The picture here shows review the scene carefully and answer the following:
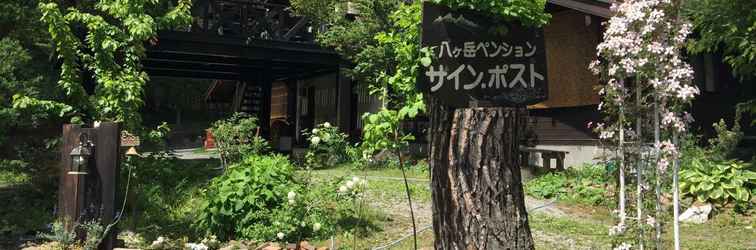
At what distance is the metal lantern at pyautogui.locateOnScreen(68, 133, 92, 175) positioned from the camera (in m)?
5.77

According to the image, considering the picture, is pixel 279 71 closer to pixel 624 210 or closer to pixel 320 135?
pixel 320 135

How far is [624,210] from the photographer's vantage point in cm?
407

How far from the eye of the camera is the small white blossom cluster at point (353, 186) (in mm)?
5153

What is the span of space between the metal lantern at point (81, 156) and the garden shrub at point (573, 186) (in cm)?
698

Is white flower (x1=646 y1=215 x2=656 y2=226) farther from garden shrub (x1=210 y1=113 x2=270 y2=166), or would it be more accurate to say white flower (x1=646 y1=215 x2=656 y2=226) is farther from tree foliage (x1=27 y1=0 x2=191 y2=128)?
garden shrub (x1=210 y1=113 x2=270 y2=166)

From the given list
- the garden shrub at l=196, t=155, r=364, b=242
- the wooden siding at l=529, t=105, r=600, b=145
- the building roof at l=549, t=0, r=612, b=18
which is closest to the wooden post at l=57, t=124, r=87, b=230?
the garden shrub at l=196, t=155, r=364, b=242

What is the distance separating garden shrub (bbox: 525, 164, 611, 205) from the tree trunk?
607 centimetres

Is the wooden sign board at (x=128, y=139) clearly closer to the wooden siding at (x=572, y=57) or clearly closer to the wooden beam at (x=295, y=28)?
the wooden beam at (x=295, y=28)

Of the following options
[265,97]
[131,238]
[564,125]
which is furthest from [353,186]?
[265,97]

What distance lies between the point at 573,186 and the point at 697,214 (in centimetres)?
221

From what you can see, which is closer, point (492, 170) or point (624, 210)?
point (492, 170)

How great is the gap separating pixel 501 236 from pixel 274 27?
12223 mm

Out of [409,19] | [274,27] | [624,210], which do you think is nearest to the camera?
[409,19]

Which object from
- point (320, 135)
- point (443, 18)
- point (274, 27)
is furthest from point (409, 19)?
point (274, 27)
